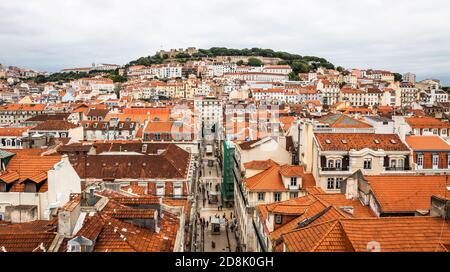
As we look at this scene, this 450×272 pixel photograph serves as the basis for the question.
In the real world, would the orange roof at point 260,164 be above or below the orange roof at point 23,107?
below

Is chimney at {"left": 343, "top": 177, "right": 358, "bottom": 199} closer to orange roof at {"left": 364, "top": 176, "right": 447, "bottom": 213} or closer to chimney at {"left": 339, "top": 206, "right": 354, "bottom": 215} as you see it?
orange roof at {"left": 364, "top": 176, "right": 447, "bottom": 213}

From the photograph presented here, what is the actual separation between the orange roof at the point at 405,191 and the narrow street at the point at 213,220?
931 cm

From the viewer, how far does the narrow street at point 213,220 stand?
23897 mm

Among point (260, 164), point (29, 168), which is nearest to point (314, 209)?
point (29, 168)

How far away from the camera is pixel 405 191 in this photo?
1434 centimetres

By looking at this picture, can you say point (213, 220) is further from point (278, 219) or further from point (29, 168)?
point (29, 168)

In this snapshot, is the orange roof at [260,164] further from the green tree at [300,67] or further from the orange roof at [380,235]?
the green tree at [300,67]

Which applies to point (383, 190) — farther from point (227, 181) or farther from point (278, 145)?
point (227, 181)

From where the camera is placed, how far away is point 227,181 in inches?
1238

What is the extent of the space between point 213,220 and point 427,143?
493 inches

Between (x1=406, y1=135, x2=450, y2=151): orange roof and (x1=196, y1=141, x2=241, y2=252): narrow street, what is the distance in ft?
33.5

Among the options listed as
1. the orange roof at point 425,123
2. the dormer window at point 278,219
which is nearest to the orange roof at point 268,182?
the dormer window at point 278,219

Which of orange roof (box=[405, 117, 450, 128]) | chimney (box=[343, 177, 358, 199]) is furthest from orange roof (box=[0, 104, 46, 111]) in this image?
chimney (box=[343, 177, 358, 199])

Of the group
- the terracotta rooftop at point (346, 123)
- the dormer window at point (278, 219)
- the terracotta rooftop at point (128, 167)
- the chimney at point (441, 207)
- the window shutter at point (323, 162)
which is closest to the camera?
the chimney at point (441, 207)
